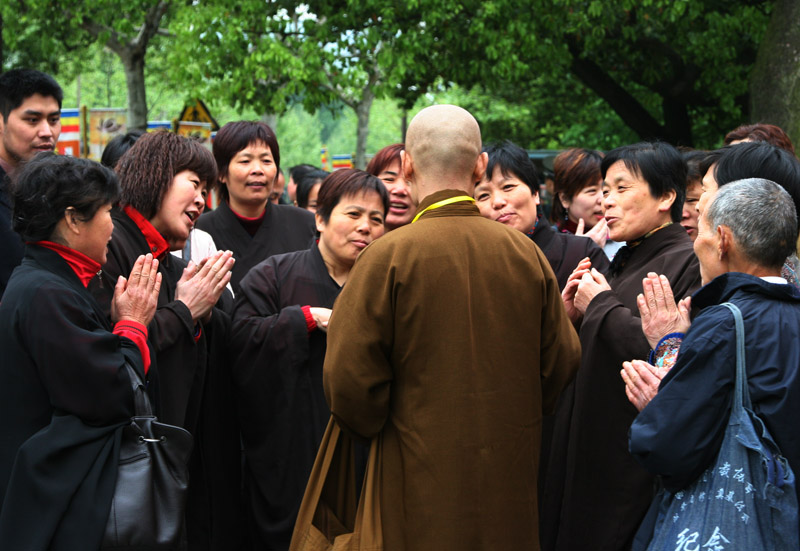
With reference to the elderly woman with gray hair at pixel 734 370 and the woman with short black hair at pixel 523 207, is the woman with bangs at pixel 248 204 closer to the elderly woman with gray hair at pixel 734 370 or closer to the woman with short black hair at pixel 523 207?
the woman with short black hair at pixel 523 207

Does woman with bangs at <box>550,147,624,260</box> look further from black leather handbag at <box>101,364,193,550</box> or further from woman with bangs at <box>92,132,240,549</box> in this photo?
black leather handbag at <box>101,364,193,550</box>

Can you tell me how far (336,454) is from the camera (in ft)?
10.6

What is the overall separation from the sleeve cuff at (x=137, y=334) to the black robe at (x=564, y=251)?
2.17 m

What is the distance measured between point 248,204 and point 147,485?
257 cm

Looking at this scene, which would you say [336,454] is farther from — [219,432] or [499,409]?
[219,432]

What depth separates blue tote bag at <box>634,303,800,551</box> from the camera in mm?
2715

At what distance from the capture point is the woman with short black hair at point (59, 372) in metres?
3.05

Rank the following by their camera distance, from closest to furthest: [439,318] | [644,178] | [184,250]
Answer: [439,318], [644,178], [184,250]

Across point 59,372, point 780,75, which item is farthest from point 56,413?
point 780,75

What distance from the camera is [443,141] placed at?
3125 millimetres

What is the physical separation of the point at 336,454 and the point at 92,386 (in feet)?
2.82

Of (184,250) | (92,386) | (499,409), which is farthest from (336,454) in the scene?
(184,250)

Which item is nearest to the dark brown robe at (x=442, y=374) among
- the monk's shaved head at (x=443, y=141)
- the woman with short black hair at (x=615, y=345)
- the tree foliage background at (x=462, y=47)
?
the monk's shaved head at (x=443, y=141)

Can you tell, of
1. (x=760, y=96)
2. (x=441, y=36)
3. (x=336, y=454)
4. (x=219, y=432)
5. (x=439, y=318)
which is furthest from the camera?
(x=441, y=36)
